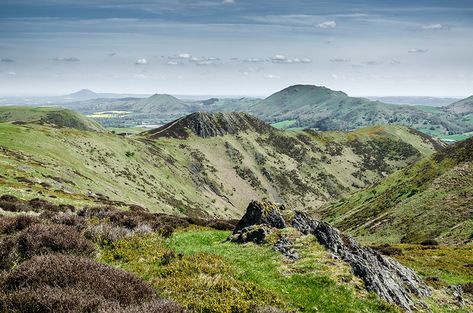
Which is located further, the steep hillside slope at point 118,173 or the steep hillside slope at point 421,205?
the steep hillside slope at point 421,205

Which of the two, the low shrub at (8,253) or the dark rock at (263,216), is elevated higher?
the low shrub at (8,253)

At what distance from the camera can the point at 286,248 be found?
20531 millimetres

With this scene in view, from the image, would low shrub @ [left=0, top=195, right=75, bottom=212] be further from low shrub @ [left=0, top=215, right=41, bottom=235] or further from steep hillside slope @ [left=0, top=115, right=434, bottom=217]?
low shrub @ [left=0, top=215, right=41, bottom=235]

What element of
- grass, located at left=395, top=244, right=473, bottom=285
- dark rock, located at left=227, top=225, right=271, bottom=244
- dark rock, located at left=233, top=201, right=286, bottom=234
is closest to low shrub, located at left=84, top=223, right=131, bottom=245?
dark rock, located at left=227, top=225, right=271, bottom=244

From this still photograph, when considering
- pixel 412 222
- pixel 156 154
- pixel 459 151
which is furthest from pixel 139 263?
pixel 156 154

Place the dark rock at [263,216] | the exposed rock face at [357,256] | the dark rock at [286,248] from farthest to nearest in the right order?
the dark rock at [263,216] < the dark rock at [286,248] < the exposed rock face at [357,256]

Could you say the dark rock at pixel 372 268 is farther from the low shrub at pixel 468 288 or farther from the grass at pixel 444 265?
the grass at pixel 444 265

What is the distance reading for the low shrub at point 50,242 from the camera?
14914 millimetres

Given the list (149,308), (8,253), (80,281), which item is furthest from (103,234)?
(149,308)

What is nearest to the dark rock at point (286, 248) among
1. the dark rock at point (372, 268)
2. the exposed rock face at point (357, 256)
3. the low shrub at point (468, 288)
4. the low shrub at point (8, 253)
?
the exposed rock face at point (357, 256)

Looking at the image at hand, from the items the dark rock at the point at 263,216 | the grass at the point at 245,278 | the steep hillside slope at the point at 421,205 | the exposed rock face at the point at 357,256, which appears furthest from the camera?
the steep hillside slope at the point at 421,205

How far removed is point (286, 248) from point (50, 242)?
1165cm

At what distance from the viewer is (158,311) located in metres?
8.60

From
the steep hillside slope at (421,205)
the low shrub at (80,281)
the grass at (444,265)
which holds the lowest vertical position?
the steep hillside slope at (421,205)
